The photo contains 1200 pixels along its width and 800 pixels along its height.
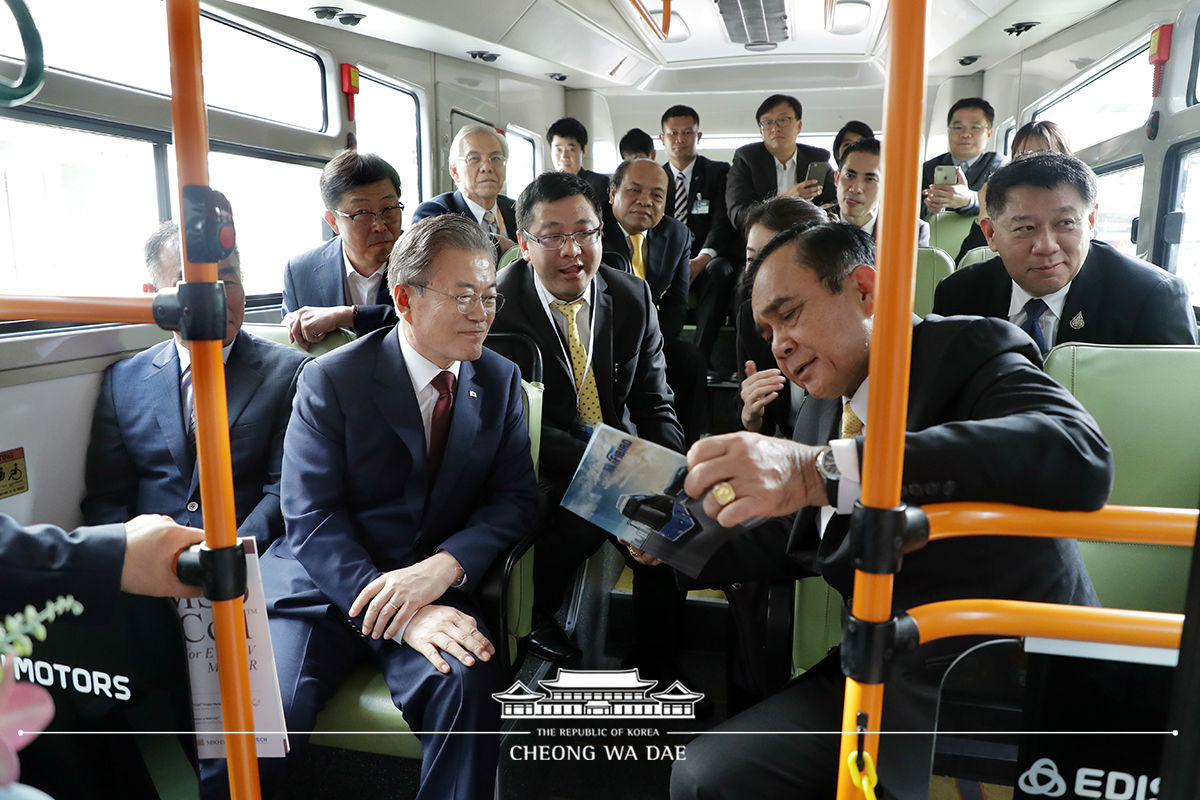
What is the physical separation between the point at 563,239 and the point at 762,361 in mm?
833

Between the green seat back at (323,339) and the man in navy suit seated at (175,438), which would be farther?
the green seat back at (323,339)

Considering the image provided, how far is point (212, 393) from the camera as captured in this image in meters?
0.88

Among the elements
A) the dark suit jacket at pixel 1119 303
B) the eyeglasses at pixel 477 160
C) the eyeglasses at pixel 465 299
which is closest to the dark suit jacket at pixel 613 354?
the eyeglasses at pixel 465 299

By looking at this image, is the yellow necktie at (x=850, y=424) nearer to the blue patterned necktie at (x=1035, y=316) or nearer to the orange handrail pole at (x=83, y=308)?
the blue patterned necktie at (x=1035, y=316)

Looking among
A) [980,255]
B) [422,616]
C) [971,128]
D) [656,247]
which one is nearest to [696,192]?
[656,247]

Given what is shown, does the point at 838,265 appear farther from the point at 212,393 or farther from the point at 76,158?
the point at 76,158

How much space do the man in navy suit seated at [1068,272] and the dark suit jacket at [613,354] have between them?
3.77ft

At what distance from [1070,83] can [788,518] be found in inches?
187

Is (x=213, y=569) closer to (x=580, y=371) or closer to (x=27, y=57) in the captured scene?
(x=27, y=57)

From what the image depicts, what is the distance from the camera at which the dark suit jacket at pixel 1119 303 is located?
223cm

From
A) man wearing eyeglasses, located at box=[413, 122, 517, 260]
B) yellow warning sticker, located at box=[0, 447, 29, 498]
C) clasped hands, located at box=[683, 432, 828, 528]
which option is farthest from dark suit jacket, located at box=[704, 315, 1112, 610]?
man wearing eyeglasses, located at box=[413, 122, 517, 260]

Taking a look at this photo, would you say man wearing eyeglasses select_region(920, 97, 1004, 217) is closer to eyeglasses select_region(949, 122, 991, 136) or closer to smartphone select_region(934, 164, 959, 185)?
eyeglasses select_region(949, 122, 991, 136)

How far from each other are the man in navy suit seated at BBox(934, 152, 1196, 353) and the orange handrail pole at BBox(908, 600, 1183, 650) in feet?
5.64

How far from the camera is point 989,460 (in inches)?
39.4
